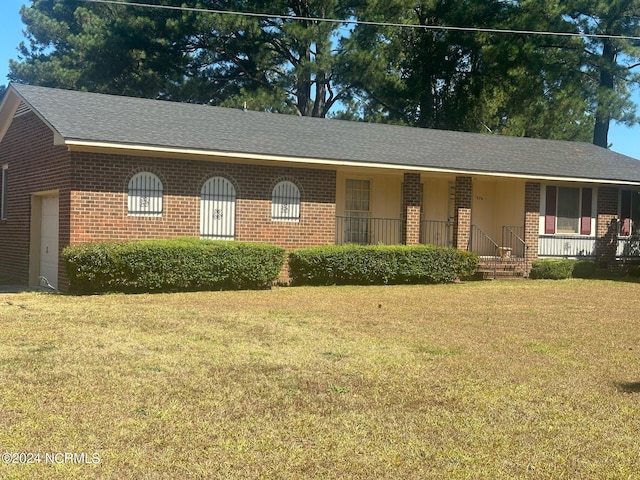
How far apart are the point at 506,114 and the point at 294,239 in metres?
21.7

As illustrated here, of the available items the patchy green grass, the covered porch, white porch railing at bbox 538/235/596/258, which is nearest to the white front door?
the patchy green grass

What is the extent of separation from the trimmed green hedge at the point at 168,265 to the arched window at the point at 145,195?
1.32m

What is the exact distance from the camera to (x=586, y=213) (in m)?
23.1

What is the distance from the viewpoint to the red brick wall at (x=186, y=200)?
15766 mm

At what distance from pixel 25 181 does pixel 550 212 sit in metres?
15.7

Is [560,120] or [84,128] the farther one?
[560,120]

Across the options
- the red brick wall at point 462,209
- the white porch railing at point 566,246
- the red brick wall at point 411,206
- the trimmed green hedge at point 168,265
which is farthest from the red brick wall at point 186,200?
the white porch railing at point 566,246

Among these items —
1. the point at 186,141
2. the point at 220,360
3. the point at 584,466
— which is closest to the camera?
the point at 584,466

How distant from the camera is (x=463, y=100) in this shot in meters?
36.1

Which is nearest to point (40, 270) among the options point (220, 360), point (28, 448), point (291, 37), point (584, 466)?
point (220, 360)

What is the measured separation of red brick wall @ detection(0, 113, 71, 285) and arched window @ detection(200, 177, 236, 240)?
3249 mm

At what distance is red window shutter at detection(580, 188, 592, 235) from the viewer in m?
23.0

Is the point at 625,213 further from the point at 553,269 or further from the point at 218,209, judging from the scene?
the point at 218,209

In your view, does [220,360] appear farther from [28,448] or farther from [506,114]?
[506,114]
